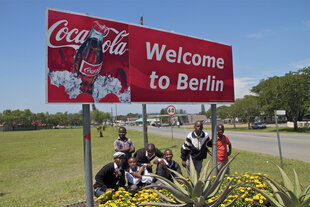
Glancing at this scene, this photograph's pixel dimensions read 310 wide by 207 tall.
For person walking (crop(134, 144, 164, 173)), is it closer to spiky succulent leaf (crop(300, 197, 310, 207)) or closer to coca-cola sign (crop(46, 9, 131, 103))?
coca-cola sign (crop(46, 9, 131, 103))

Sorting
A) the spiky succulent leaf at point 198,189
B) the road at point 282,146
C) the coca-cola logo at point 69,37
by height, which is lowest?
the road at point 282,146

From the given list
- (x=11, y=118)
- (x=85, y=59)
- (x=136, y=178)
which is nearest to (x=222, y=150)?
(x=136, y=178)

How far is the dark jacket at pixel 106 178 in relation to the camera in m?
4.19

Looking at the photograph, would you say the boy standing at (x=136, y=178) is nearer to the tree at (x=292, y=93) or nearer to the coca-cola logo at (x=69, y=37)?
the coca-cola logo at (x=69, y=37)

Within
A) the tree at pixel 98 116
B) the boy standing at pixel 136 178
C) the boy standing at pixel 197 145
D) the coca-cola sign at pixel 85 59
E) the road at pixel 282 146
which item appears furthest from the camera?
the tree at pixel 98 116

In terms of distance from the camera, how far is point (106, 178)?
14.0ft

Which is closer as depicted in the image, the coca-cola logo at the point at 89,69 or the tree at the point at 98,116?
the coca-cola logo at the point at 89,69

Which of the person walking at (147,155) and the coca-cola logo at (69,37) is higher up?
the coca-cola logo at (69,37)

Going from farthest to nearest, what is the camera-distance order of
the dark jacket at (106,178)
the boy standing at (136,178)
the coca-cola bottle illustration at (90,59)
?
the boy standing at (136,178) < the dark jacket at (106,178) < the coca-cola bottle illustration at (90,59)

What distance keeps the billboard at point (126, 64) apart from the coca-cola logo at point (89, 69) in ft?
0.05

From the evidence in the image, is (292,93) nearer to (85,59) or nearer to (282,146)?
(282,146)

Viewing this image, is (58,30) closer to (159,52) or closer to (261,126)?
(159,52)

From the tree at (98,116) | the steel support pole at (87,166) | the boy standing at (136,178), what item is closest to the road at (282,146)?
the boy standing at (136,178)

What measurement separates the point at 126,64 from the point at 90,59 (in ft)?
2.15
